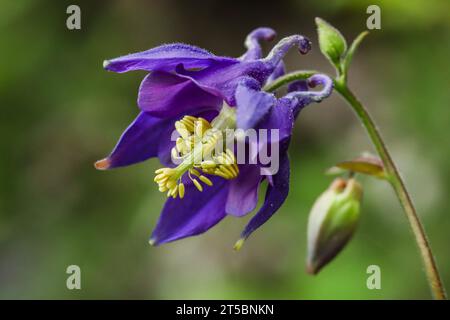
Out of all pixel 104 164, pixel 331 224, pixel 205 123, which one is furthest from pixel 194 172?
pixel 331 224

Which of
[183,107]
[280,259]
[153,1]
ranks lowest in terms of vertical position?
[183,107]

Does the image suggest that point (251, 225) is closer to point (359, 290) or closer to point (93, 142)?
point (359, 290)

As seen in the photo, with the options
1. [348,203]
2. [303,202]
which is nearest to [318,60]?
[303,202]

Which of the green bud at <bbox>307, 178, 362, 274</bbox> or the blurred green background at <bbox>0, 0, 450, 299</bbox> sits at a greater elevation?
the blurred green background at <bbox>0, 0, 450, 299</bbox>

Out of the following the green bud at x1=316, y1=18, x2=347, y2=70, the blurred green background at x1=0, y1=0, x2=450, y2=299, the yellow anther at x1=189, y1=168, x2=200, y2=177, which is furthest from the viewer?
the blurred green background at x1=0, y1=0, x2=450, y2=299

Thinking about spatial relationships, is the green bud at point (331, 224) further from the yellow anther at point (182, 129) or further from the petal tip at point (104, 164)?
the petal tip at point (104, 164)

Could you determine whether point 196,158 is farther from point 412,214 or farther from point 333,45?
point 412,214

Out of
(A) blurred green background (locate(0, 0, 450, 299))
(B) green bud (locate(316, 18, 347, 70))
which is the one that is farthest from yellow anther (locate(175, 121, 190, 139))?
(A) blurred green background (locate(0, 0, 450, 299))

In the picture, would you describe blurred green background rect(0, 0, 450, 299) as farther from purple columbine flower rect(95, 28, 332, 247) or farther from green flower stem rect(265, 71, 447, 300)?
purple columbine flower rect(95, 28, 332, 247)
